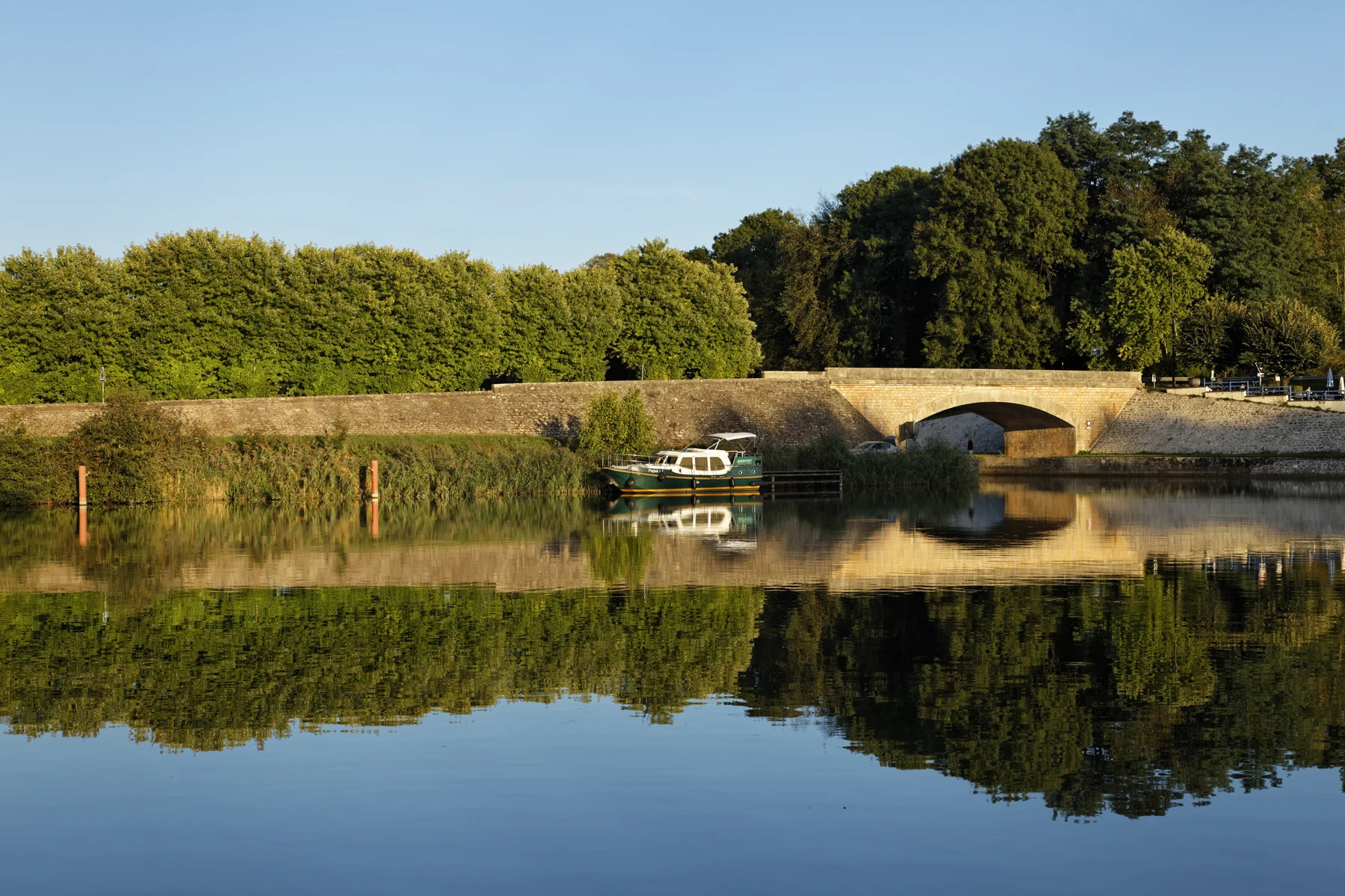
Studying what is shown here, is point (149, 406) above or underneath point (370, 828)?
above

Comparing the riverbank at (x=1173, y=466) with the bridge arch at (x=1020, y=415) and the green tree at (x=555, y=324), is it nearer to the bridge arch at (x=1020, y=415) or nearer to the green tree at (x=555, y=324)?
the bridge arch at (x=1020, y=415)

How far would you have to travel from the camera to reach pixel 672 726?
13664 millimetres

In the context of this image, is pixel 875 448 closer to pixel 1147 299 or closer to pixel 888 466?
pixel 888 466

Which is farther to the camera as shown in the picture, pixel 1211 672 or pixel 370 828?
pixel 1211 672

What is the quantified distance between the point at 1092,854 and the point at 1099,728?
3.70 meters

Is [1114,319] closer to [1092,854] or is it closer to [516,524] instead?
[516,524]

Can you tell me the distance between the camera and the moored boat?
2071 inches

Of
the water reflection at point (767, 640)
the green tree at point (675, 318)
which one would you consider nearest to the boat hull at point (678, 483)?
the water reflection at point (767, 640)

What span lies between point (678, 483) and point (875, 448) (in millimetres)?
15424

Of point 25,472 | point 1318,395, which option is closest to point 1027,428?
point 1318,395

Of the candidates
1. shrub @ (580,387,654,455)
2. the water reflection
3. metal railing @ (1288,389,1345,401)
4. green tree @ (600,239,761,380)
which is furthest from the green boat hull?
metal railing @ (1288,389,1345,401)

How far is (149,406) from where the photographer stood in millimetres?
48188

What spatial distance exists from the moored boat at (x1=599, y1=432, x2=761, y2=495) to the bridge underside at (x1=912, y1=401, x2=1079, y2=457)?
20.6 meters

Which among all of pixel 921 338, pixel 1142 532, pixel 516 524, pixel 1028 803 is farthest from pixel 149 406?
pixel 921 338
